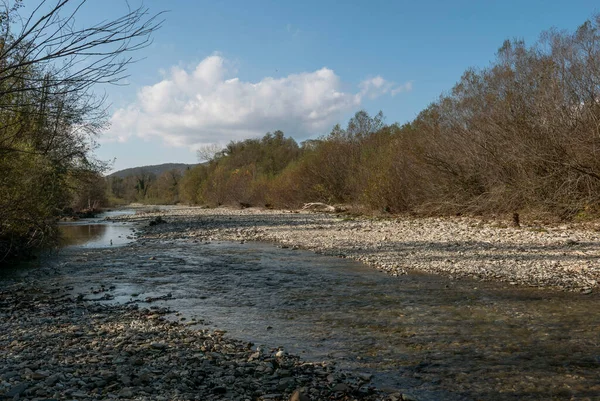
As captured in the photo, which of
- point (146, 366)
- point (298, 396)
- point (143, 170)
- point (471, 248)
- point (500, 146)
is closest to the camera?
point (298, 396)

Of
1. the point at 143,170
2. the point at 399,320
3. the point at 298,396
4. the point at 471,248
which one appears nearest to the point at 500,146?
the point at 471,248

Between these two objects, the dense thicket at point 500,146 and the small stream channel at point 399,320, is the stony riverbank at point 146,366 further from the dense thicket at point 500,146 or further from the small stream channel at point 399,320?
the dense thicket at point 500,146

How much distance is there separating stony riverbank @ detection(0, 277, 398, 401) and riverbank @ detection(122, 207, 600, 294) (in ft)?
21.8

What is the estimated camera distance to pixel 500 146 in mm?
21047

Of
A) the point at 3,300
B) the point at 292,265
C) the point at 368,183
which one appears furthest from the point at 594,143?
the point at 3,300

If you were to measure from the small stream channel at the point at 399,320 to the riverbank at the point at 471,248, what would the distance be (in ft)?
2.93

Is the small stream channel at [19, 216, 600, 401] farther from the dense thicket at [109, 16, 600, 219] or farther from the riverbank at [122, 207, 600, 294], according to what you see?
the dense thicket at [109, 16, 600, 219]

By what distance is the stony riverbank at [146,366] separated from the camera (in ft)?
15.2

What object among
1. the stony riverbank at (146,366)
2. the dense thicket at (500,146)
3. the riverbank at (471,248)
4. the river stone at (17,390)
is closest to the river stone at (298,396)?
the stony riverbank at (146,366)

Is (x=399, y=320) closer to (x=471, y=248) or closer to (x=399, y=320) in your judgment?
(x=399, y=320)

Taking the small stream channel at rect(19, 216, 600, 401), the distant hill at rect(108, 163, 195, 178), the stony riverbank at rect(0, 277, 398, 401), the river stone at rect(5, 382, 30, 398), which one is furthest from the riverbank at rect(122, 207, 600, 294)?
the distant hill at rect(108, 163, 195, 178)

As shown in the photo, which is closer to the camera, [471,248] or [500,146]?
[471,248]

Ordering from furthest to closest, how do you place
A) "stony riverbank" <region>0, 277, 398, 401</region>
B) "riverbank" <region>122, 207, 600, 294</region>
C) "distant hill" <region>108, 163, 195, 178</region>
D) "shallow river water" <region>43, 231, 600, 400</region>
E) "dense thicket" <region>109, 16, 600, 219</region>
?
"distant hill" <region>108, 163, 195, 178</region>, "dense thicket" <region>109, 16, 600, 219</region>, "riverbank" <region>122, 207, 600, 294</region>, "shallow river water" <region>43, 231, 600, 400</region>, "stony riverbank" <region>0, 277, 398, 401</region>

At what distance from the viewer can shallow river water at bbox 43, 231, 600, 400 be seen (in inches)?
210
